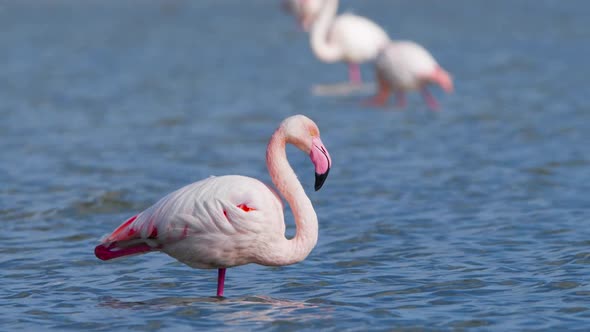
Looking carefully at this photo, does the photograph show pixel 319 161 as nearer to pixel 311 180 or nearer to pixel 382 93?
pixel 311 180

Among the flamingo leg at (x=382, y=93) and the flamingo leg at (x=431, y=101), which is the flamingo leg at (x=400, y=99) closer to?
the flamingo leg at (x=382, y=93)

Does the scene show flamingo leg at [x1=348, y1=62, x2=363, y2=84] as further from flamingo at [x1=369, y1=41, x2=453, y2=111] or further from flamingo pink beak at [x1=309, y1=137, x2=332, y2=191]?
flamingo pink beak at [x1=309, y1=137, x2=332, y2=191]

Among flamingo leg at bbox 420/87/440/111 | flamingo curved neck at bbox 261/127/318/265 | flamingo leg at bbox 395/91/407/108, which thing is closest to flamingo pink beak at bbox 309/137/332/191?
flamingo curved neck at bbox 261/127/318/265

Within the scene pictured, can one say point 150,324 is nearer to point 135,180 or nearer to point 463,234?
point 463,234

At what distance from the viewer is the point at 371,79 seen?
18562 millimetres

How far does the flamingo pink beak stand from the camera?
5.61 meters

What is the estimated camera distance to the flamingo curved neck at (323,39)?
16750 millimetres

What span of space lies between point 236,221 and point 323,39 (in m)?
11.7

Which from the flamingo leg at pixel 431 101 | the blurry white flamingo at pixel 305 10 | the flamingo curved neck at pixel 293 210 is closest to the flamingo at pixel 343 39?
the blurry white flamingo at pixel 305 10

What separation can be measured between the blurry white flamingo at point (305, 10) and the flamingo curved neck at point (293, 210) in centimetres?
1314

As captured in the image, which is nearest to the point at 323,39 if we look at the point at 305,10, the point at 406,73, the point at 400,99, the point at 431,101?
the point at 305,10

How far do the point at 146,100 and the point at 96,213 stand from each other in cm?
649

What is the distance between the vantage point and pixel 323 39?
1694 cm

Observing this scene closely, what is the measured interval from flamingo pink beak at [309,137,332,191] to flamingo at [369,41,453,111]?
814 cm
